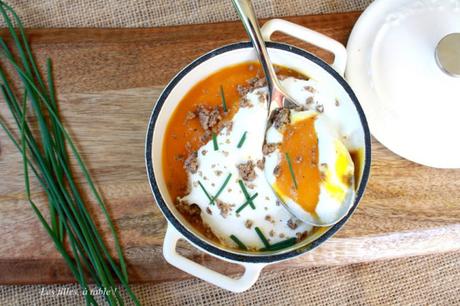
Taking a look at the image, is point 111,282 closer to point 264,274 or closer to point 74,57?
point 264,274

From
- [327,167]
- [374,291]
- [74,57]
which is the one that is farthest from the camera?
[374,291]

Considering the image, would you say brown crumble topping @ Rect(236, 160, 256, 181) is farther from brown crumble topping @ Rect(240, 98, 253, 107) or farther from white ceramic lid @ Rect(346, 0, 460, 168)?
white ceramic lid @ Rect(346, 0, 460, 168)

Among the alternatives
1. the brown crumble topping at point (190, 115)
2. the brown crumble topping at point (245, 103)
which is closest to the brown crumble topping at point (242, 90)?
the brown crumble topping at point (245, 103)

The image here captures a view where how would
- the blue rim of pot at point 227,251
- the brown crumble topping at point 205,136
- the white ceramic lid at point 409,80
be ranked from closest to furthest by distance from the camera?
1. the blue rim of pot at point 227,251
2. the brown crumble topping at point 205,136
3. the white ceramic lid at point 409,80

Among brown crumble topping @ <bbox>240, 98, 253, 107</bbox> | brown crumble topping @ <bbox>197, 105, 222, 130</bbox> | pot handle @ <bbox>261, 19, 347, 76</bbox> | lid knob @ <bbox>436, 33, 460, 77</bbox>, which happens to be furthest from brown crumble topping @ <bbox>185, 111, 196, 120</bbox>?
lid knob @ <bbox>436, 33, 460, 77</bbox>

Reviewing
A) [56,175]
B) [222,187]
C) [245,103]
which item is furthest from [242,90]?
[56,175]

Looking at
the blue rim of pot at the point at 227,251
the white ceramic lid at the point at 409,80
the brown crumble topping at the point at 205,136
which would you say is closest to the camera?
the blue rim of pot at the point at 227,251

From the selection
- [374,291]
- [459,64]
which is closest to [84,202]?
[374,291]

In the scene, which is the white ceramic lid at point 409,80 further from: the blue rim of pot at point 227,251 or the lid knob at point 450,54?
the blue rim of pot at point 227,251
